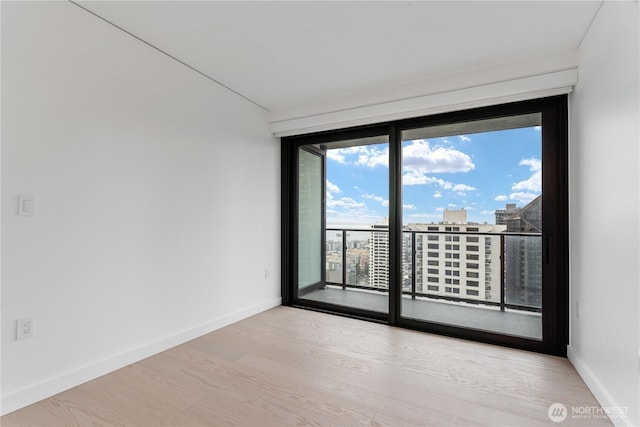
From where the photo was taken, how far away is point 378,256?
3867 millimetres

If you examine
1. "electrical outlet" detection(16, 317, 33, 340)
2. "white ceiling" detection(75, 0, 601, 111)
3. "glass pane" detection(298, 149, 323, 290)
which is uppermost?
"white ceiling" detection(75, 0, 601, 111)

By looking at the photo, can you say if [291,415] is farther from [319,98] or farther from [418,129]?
[319,98]

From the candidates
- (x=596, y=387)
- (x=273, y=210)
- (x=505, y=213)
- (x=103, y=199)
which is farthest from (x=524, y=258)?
(x=103, y=199)

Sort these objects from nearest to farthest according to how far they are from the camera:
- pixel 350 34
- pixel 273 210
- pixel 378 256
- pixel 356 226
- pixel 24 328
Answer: pixel 24 328
pixel 350 34
pixel 273 210
pixel 378 256
pixel 356 226

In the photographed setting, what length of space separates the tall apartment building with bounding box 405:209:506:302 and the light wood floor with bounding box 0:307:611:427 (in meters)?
0.92

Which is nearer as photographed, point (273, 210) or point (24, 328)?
point (24, 328)

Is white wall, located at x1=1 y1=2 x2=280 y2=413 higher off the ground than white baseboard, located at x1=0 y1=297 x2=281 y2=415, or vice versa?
white wall, located at x1=1 y1=2 x2=280 y2=413

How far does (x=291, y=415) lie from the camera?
5.27ft

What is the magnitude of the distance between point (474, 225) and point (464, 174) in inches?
21.9

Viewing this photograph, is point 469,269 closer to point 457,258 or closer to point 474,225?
point 457,258

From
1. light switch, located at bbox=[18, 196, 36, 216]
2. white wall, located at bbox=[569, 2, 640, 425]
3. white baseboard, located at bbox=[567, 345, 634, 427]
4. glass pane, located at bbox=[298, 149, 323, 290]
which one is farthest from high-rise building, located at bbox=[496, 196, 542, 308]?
light switch, located at bbox=[18, 196, 36, 216]

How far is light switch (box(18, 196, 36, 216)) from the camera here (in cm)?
163

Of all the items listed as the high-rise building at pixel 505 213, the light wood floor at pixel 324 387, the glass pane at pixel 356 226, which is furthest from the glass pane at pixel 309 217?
the high-rise building at pixel 505 213

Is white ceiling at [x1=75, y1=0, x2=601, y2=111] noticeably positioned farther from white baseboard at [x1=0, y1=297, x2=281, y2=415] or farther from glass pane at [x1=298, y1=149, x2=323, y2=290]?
white baseboard at [x1=0, y1=297, x2=281, y2=415]
